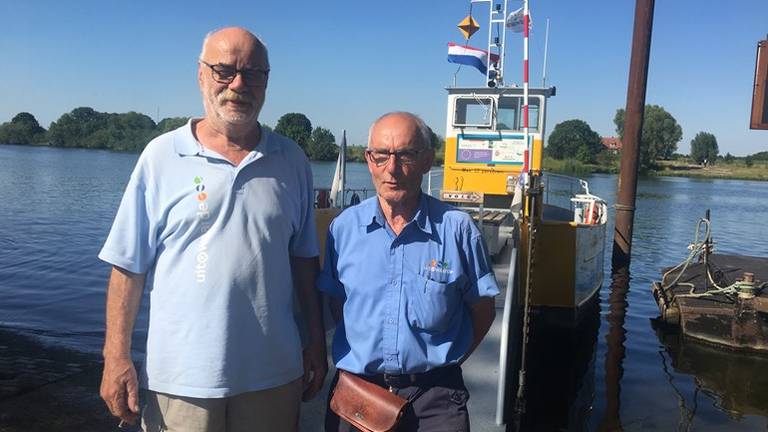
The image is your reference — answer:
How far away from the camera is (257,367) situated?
83.1 inches

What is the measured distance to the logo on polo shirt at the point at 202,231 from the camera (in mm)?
2031

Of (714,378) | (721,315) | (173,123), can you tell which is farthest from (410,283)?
(173,123)

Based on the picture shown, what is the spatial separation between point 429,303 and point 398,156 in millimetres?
565

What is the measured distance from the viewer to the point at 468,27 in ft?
35.4

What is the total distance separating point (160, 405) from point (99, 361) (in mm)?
4870

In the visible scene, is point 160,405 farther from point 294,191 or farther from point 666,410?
point 666,410

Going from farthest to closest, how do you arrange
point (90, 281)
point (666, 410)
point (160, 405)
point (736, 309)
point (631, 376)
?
point (90, 281), point (736, 309), point (631, 376), point (666, 410), point (160, 405)

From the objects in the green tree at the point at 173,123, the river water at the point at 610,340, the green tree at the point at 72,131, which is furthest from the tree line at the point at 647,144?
the green tree at the point at 72,131

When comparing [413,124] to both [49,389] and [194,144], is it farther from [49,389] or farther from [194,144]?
[49,389]

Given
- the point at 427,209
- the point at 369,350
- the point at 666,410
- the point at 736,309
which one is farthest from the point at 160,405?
the point at 736,309

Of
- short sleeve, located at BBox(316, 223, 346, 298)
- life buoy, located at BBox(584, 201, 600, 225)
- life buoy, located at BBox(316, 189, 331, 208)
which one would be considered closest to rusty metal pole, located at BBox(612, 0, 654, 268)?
life buoy, located at BBox(584, 201, 600, 225)

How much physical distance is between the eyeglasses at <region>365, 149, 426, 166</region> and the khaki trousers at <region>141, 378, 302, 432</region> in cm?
94

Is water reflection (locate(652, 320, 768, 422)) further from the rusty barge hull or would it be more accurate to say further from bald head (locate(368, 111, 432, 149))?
bald head (locate(368, 111, 432, 149))

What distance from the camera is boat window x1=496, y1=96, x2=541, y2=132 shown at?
1024cm
